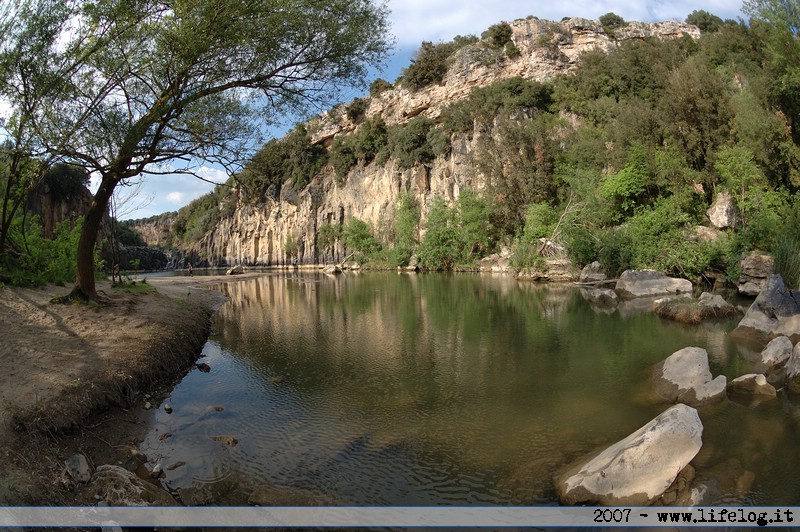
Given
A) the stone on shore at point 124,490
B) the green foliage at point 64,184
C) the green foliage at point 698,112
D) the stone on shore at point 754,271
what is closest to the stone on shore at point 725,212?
the green foliage at point 698,112

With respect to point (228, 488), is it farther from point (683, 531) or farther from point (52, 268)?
point (52, 268)

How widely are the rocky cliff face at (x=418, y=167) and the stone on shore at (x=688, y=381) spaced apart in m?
43.7

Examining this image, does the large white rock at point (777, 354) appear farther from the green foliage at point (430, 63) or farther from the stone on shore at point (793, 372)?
the green foliage at point (430, 63)

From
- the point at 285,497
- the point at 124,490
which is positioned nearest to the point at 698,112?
the point at 285,497

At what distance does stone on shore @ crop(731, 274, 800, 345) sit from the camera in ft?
45.2

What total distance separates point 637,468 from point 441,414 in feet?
12.1

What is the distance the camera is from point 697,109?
31766 mm

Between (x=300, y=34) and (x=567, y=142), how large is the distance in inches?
1506

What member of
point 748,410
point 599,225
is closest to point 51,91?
point 748,410

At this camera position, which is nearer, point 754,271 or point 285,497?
point 285,497

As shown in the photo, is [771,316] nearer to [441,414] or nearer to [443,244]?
[441,414]

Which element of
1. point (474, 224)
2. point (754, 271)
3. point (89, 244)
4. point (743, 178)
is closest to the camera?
point (89, 244)

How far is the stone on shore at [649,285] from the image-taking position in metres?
24.1

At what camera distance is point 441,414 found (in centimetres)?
898
